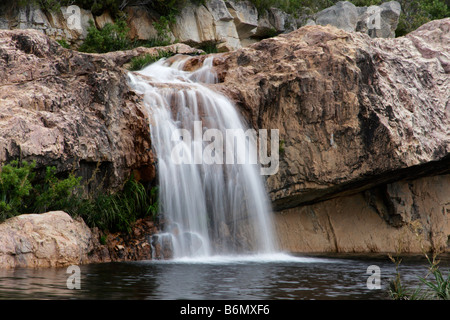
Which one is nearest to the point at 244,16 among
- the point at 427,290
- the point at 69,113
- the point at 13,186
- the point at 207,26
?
the point at 207,26

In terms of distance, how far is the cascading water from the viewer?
12.3 metres

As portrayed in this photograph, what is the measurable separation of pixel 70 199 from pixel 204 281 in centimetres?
400

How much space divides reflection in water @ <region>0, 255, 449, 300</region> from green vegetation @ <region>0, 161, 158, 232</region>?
55.7 inches

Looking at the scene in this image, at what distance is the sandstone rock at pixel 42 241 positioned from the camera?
8964 millimetres

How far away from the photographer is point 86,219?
1140cm

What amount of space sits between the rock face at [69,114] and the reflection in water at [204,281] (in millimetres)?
2372

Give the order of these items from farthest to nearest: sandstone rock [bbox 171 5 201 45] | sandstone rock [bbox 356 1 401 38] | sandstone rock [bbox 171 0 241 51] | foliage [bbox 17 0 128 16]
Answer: sandstone rock [bbox 356 1 401 38]
sandstone rock [bbox 171 0 241 51]
sandstone rock [bbox 171 5 201 45]
foliage [bbox 17 0 128 16]

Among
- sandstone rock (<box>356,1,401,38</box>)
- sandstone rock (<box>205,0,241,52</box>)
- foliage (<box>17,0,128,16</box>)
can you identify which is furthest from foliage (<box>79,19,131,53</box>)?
sandstone rock (<box>356,1,401,38</box>)

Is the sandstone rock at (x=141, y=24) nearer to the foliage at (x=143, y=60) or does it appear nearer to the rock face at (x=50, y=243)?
the foliage at (x=143, y=60)

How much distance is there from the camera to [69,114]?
37.5ft

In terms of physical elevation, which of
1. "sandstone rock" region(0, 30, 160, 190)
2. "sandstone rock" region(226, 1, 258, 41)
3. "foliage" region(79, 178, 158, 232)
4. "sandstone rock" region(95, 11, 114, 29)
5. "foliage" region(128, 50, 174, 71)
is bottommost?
"foliage" region(79, 178, 158, 232)

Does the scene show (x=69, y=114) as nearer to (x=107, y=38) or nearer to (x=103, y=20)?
(x=107, y=38)

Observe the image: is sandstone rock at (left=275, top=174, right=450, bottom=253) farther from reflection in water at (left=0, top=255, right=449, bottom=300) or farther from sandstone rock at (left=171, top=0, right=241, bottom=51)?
sandstone rock at (left=171, top=0, right=241, bottom=51)

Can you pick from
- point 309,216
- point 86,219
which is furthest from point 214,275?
point 309,216
